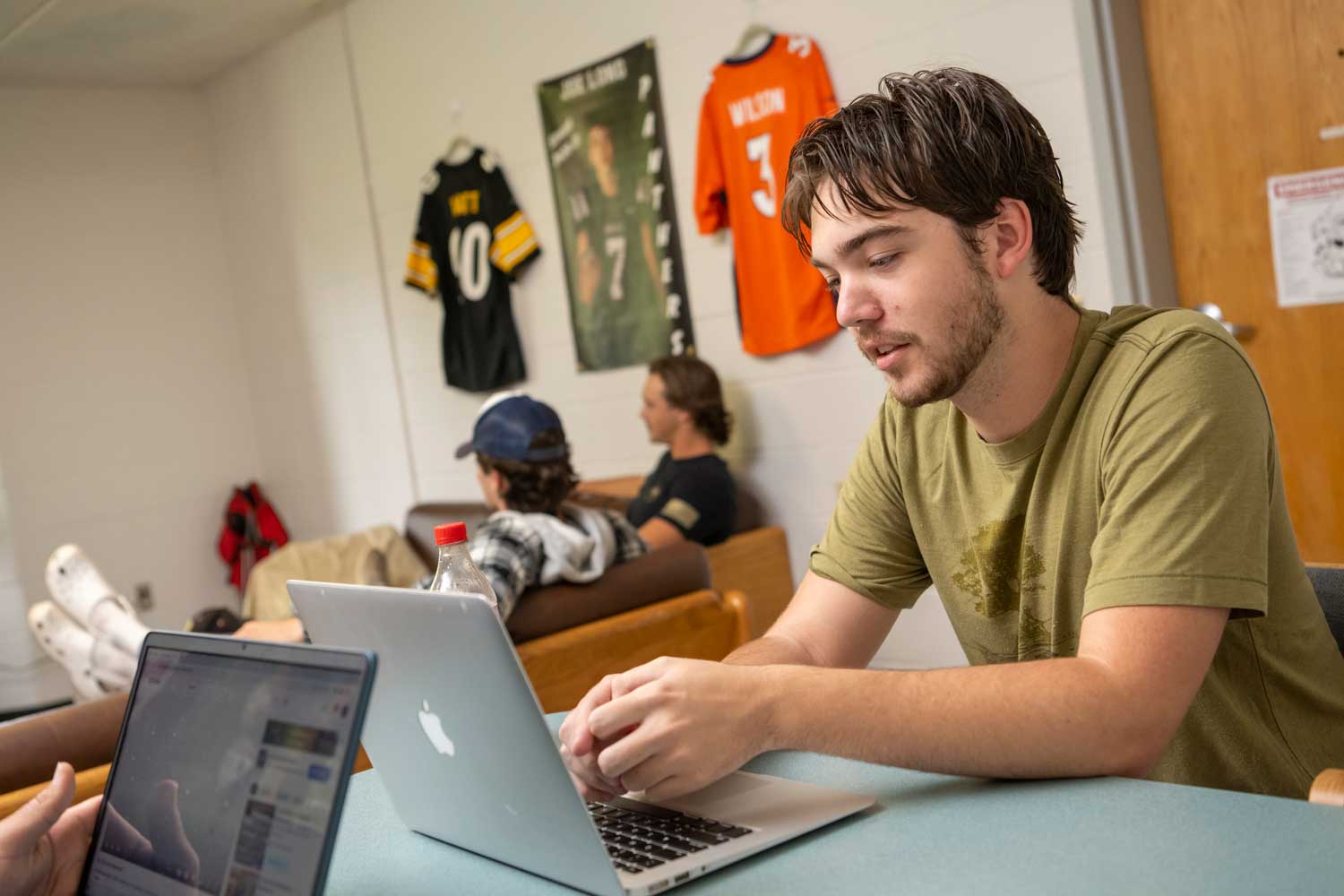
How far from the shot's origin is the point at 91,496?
6355mm

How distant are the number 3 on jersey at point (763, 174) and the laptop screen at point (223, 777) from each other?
10.0 ft

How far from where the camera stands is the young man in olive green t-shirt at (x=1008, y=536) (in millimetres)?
1049

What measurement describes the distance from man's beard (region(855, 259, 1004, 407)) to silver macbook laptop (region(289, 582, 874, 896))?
431 mm

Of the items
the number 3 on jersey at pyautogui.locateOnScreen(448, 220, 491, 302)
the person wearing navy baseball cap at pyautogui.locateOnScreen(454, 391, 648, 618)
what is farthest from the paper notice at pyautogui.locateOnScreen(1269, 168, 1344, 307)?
the number 3 on jersey at pyautogui.locateOnScreen(448, 220, 491, 302)

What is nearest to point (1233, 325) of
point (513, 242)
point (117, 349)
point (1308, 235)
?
point (1308, 235)

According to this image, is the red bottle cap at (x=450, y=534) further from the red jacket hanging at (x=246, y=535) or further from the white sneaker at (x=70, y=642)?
the red jacket hanging at (x=246, y=535)

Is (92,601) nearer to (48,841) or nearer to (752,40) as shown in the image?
(752,40)

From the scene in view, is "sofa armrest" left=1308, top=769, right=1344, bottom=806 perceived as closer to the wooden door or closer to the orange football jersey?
the wooden door

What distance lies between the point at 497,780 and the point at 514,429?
1859 millimetres

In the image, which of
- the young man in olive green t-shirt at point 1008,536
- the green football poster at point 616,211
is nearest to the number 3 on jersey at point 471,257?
the green football poster at point 616,211

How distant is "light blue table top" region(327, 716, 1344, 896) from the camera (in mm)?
825

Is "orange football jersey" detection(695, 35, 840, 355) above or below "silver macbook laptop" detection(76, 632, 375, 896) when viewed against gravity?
above

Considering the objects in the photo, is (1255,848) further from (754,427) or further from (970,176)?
(754,427)

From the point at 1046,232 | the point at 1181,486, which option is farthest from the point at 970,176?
the point at 1181,486
